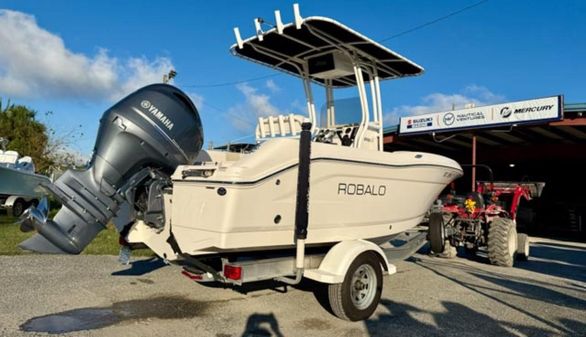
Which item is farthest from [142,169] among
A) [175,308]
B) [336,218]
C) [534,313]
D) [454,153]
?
[454,153]

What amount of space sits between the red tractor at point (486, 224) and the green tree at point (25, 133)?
21.8 meters

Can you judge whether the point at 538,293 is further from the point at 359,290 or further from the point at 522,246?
the point at 522,246

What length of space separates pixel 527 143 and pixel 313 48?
16913mm

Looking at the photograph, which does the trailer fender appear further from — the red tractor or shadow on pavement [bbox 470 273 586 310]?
the red tractor

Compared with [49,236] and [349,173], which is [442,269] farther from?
[49,236]

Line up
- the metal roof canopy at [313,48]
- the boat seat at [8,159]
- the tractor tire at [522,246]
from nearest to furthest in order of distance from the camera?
the metal roof canopy at [313,48], the tractor tire at [522,246], the boat seat at [8,159]

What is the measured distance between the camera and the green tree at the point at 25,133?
2531cm

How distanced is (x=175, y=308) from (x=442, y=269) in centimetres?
510

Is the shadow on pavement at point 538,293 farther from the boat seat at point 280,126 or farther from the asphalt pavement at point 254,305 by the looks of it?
the boat seat at point 280,126

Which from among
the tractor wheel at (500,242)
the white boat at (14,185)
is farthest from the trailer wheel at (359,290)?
the white boat at (14,185)

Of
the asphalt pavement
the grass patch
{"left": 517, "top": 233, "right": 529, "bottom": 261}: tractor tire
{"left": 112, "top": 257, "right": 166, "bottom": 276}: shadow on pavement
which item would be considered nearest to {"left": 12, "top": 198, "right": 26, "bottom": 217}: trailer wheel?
the grass patch

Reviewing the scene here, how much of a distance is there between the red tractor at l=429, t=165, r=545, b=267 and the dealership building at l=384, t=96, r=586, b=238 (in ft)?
6.42

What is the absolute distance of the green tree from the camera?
2531 centimetres

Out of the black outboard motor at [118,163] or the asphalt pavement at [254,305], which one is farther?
the asphalt pavement at [254,305]
